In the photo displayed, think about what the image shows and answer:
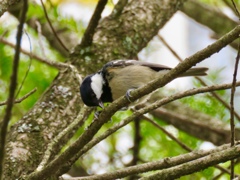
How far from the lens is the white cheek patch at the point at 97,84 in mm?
2715

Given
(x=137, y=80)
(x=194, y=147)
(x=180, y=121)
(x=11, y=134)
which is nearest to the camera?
(x=11, y=134)

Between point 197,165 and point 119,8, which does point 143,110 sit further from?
point 119,8

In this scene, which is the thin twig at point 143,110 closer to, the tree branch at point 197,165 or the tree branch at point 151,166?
the tree branch at point 151,166

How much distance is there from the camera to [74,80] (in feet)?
9.23

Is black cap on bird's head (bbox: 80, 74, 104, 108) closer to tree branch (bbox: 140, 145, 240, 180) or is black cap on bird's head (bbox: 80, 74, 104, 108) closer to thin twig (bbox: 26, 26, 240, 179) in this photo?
thin twig (bbox: 26, 26, 240, 179)

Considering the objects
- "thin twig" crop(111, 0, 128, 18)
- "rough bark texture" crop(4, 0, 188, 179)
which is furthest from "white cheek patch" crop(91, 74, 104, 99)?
"thin twig" crop(111, 0, 128, 18)

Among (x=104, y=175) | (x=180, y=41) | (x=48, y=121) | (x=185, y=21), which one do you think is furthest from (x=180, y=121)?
(x=185, y=21)

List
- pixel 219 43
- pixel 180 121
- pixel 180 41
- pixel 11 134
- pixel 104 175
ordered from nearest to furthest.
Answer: pixel 219 43
pixel 104 175
pixel 11 134
pixel 180 121
pixel 180 41

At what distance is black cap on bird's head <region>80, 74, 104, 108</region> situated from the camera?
2625 mm

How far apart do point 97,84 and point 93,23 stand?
343mm

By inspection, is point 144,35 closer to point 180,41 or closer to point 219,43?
point 219,43

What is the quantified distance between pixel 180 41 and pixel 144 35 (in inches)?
200

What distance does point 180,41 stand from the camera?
812cm

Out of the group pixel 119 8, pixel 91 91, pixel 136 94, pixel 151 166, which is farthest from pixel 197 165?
pixel 119 8
